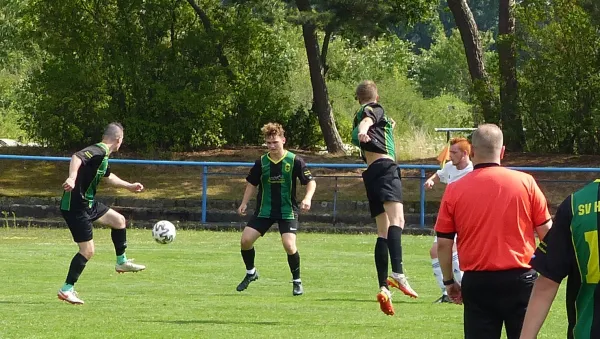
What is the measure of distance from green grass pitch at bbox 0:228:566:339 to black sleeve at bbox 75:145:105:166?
1.45 metres

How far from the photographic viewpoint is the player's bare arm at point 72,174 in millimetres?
11719

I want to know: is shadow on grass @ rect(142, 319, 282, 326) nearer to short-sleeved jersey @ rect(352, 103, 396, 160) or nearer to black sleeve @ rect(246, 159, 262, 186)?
short-sleeved jersey @ rect(352, 103, 396, 160)

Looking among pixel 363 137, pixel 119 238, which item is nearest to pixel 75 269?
pixel 119 238

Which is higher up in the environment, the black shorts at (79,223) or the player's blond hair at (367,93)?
the player's blond hair at (367,93)

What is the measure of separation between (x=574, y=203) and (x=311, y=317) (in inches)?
256

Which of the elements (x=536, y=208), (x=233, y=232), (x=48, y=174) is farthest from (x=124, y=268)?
(x=48, y=174)

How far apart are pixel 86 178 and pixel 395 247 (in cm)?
345

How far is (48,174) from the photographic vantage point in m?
29.5

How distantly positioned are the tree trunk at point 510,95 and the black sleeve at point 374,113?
60.4 ft

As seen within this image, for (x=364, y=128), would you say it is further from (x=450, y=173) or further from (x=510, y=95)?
(x=510, y=95)

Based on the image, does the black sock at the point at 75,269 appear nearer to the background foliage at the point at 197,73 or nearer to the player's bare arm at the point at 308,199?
the player's bare arm at the point at 308,199

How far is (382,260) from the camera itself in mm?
10883

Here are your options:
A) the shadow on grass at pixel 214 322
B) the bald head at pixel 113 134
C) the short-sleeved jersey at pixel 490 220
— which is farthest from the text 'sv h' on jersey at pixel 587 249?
the bald head at pixel 113 134

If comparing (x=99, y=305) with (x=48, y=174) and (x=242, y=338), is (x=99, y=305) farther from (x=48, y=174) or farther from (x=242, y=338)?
(x=48, y=174)
